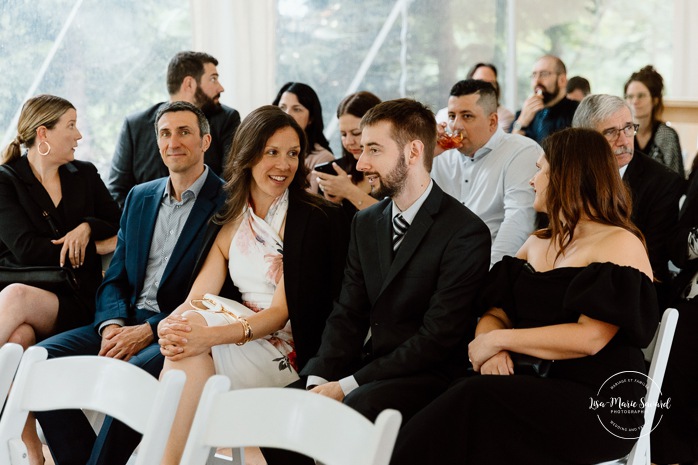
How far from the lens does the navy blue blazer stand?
3.62m

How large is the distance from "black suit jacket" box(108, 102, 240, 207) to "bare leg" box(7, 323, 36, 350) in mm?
1233

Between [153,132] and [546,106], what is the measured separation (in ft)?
9.03

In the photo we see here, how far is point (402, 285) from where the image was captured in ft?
9.81

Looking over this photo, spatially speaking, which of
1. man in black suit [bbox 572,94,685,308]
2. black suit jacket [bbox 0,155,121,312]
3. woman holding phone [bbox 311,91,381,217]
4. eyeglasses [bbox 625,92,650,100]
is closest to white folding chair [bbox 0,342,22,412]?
black suit jacket [bbox 0,155,121,312]

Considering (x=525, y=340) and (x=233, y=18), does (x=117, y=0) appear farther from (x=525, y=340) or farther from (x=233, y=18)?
(x=525, y=340)

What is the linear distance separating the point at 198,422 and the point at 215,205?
5.96 feet

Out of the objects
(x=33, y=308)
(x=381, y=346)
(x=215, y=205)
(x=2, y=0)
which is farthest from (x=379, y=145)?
(x=2, y=0)

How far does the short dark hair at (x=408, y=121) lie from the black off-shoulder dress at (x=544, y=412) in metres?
0.79

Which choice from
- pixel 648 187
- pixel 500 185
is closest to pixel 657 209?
pixel 648 187

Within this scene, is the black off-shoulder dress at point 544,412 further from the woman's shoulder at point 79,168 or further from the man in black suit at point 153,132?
the man in black suit at point 153,132

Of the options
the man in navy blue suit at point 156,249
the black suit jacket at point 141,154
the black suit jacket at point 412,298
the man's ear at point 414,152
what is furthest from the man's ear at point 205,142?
the man's ear at point 414,152

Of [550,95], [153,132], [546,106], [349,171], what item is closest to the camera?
[349,171]

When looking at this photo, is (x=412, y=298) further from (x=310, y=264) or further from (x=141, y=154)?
(x=141, y=154)

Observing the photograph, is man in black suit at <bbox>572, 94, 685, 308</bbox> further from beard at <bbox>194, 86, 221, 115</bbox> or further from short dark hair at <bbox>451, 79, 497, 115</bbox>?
beard at <bbox>194, 86, 221, 115</bbox>
